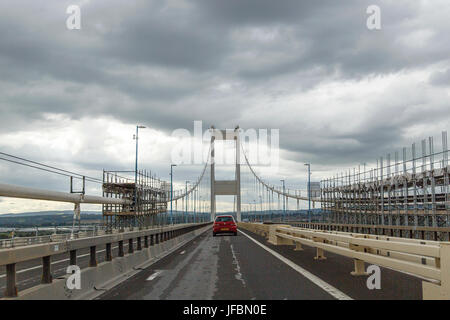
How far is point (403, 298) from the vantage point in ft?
26.5

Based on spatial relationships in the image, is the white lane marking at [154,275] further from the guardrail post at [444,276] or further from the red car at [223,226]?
the red car at [223,226]

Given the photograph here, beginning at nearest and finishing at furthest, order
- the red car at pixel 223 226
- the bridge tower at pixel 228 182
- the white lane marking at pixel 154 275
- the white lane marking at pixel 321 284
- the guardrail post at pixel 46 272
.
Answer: the guardrail post at pixel 46 272 → the white lane marking at pixel 321 284 → the white lane marking at pixel 154 275 → the red car at pixel 223 226 → the bridge tower at pixel 228 182

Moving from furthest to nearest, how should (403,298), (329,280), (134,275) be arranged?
(134,275), (329,280), (403,298)

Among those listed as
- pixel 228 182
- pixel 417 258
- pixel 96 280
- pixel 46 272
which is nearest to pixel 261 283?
pixel 417 258

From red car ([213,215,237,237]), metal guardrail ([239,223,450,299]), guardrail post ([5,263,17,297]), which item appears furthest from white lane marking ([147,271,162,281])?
red car ([213,215,237,237])

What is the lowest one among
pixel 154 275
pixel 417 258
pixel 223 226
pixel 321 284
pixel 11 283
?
pixel 223 226

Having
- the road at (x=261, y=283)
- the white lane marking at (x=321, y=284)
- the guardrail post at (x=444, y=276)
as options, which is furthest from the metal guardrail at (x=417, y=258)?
the white lane marking at (x=321, y=284)

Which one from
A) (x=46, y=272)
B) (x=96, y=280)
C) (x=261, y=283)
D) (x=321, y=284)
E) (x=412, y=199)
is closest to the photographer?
(x=46, y=272)

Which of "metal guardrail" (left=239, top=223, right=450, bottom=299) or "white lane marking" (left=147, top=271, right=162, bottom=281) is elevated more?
"metal guardrail" (left=239, top=223, right=450, bottom=299)

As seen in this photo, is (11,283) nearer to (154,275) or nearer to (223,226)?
(154,275)

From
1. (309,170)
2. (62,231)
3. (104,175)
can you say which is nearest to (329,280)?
(62,231)

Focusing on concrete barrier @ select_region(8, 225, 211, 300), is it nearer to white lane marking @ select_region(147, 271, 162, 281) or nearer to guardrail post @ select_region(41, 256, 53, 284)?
guardrail post @ select_region(41, 256, 53, 284)

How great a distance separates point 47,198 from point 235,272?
12.5m
